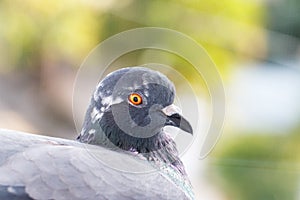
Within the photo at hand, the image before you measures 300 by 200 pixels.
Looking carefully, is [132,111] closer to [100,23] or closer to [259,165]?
[259,165]

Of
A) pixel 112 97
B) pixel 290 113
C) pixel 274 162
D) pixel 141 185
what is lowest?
pixel 141 185

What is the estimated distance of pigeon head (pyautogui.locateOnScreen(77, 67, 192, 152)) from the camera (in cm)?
96

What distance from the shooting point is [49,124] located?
2260mm

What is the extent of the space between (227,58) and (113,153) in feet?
2.59

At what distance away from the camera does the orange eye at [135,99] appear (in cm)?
97

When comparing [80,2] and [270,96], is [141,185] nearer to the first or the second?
[270,96]

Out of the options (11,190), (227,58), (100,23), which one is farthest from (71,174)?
(100,23)

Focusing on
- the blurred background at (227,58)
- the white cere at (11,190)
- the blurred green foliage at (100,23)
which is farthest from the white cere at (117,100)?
the blurred green foliage at (100,23)

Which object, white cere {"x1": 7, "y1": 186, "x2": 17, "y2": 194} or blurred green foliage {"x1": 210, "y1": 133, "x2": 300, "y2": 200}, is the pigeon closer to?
white cere {"x1": 7, "y1": 186, "x2": 17, "y2": 194}

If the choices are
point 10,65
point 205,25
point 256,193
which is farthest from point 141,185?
point 10,65

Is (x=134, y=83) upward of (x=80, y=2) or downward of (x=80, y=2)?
downward

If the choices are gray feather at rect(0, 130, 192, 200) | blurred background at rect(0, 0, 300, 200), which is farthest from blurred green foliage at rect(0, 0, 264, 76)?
gray feather at rect(0, 130, 192, 200)

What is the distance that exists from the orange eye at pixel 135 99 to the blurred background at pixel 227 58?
1.69 ft

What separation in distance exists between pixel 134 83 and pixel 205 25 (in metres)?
0.81
